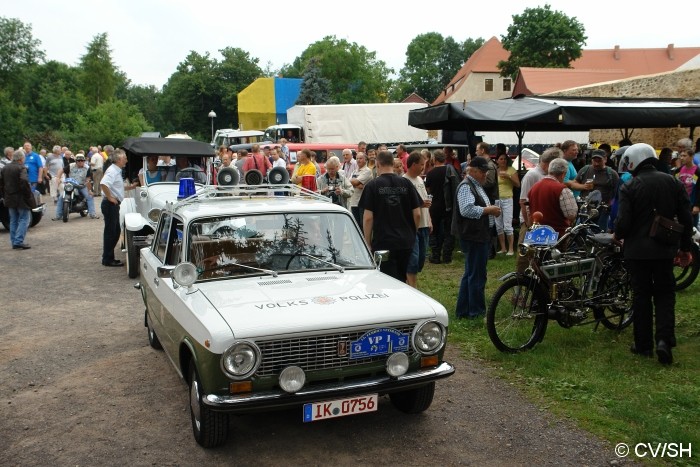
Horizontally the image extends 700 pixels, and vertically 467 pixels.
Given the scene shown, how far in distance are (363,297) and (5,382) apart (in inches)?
139

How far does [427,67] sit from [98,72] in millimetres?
49417

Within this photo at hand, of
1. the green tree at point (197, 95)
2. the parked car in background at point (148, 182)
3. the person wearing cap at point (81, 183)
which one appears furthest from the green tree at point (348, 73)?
the parked car in background at point (148, 182)

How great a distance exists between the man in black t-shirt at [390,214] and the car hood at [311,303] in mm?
1731

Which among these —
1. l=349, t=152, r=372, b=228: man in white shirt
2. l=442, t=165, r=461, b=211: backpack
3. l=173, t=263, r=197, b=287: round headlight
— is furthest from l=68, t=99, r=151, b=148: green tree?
l=173, t=263, r=197, b=287: round headlight

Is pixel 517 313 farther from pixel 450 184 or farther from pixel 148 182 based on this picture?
pixel 148 182

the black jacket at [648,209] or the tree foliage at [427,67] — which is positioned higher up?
the tree foliage at [427,67]

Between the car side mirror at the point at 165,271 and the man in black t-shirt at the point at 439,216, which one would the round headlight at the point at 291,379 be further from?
the man in black t-shirt at the point at 439,216

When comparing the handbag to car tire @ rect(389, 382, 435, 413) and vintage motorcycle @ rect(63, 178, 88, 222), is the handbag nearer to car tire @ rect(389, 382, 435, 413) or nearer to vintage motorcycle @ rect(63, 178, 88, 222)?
car tire @ rect(389, 382, 435, 413)

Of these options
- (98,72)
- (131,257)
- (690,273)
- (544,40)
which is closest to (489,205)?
(690,273)

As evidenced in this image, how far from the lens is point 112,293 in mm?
9445

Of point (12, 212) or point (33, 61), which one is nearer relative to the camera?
point (12, 212)

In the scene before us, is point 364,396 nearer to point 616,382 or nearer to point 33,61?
point 616,382

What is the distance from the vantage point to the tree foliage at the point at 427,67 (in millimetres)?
103838

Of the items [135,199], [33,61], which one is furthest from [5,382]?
[33,61]
